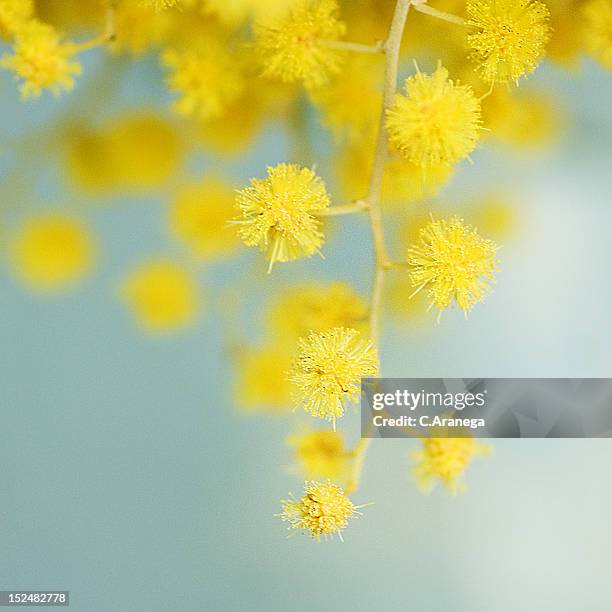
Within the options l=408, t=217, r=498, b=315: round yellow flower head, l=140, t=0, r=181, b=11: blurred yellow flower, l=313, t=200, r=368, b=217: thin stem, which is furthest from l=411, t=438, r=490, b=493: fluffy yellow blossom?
l=140, t=0, r=181, b=11: blurred yellow flower

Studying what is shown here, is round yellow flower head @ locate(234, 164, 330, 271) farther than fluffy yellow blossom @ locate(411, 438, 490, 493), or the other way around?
fluffy yellow blossom @ locate(411, 438, 490, 493)

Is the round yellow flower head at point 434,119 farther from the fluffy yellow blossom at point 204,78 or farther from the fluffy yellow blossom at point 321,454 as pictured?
Answer: the fluffy yellow blossom at point 321,454

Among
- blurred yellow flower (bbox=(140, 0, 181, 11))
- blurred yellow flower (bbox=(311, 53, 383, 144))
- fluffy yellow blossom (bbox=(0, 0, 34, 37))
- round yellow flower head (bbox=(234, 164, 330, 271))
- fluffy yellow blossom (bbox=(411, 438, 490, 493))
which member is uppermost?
fluffy yellow blossom (bbox=(0, 0, 34, 37))

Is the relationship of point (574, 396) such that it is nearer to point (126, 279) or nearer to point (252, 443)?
point (252, 443)

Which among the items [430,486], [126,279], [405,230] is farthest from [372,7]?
[430,486]

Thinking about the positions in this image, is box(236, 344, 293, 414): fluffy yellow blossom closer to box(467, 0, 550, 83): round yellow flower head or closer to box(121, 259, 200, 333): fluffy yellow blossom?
box(121, 259, 200, 333): fluffy yellow blossom

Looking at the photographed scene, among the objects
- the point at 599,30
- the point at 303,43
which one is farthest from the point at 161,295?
the point at 599,30

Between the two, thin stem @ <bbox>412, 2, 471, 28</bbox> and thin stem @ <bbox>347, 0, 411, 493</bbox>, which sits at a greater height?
thin stem @ <bbox>412, 2, 471, 28</bbox>

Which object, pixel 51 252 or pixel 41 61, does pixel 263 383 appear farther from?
pixel 41 61
